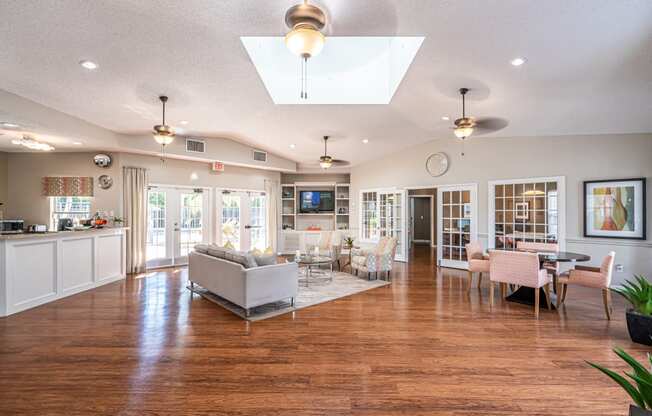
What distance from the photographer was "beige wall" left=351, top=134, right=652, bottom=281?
5.02 metres

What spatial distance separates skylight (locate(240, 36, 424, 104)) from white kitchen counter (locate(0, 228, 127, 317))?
4.04m

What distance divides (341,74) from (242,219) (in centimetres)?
502

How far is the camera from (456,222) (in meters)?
7.20

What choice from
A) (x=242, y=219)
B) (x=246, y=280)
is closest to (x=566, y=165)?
(x=246, y=280)

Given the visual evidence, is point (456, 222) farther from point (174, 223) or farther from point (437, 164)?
point (174, 223)

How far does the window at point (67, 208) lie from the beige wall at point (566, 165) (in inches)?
298

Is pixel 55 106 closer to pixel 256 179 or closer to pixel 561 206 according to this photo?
pixel 256 179

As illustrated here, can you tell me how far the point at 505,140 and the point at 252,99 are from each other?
519 cm

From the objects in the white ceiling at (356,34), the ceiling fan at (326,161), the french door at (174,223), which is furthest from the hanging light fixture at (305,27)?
the french door at (174,223)

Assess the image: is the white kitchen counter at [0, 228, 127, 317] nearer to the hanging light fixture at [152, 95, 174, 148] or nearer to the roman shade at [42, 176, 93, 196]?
the roman shade at [42, 176, 93, 196]

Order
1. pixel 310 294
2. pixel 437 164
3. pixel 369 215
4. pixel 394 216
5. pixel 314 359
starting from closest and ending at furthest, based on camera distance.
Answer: pixel 314 359
pixel 310 294
pixel 437 164
pixel 394 216
pixel 369 215

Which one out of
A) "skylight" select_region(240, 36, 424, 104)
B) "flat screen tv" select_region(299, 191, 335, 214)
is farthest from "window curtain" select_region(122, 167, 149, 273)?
"flat screen tv" select_region(299, 191, 335, 214)

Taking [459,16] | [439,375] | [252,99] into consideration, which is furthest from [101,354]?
[459,16]

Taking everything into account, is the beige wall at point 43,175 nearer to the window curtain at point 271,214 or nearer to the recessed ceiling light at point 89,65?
the recessed ceiling light at point 89,65
